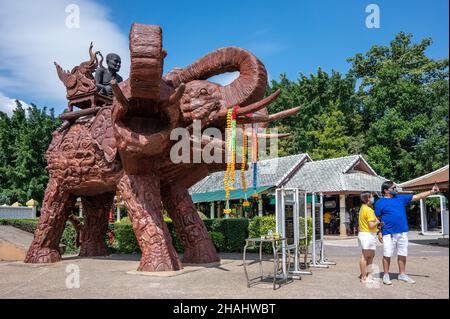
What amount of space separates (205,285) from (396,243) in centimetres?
303

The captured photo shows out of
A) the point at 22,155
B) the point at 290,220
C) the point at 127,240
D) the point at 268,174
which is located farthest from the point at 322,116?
the point at 290,220

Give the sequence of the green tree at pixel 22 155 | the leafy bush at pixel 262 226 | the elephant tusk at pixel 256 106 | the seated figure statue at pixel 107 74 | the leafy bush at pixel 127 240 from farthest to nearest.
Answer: the green tree at pixel 22 155, the leafy bush at pixel 127 240, the leafy bush at pixel 262 226, the seated figure statue at pixel 107 74, the elephant tusk at pixel 256 106

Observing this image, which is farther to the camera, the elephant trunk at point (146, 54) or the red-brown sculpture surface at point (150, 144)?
the red-brown sculpture surface at point (150, 144)

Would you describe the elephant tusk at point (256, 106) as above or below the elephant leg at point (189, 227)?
above

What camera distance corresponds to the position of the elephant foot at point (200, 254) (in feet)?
30.3

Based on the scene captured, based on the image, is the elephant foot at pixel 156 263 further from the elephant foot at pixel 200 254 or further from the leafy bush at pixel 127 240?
the leafy bush at pixel 127 240

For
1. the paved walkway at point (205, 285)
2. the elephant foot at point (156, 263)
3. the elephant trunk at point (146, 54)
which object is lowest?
the paved walkway at point (205, 285)

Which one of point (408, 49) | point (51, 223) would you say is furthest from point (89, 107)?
point (408, 49)

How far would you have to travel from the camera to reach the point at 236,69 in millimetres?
8031

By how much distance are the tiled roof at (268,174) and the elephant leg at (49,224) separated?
14.6 meters

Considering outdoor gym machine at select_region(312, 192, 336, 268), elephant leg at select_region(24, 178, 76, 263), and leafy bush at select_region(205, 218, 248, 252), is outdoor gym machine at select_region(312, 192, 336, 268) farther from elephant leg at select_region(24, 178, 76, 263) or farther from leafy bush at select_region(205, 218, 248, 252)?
elephant leg at select_region(24, 178, 76, 263)

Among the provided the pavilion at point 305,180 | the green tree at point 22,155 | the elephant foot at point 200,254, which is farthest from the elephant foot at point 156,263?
the green tree at point 22,155

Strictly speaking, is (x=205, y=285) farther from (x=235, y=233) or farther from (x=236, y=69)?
(x=235, y=233)

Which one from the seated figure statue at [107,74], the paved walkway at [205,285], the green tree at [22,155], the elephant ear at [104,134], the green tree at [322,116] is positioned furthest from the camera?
the green tree at [322,116]
